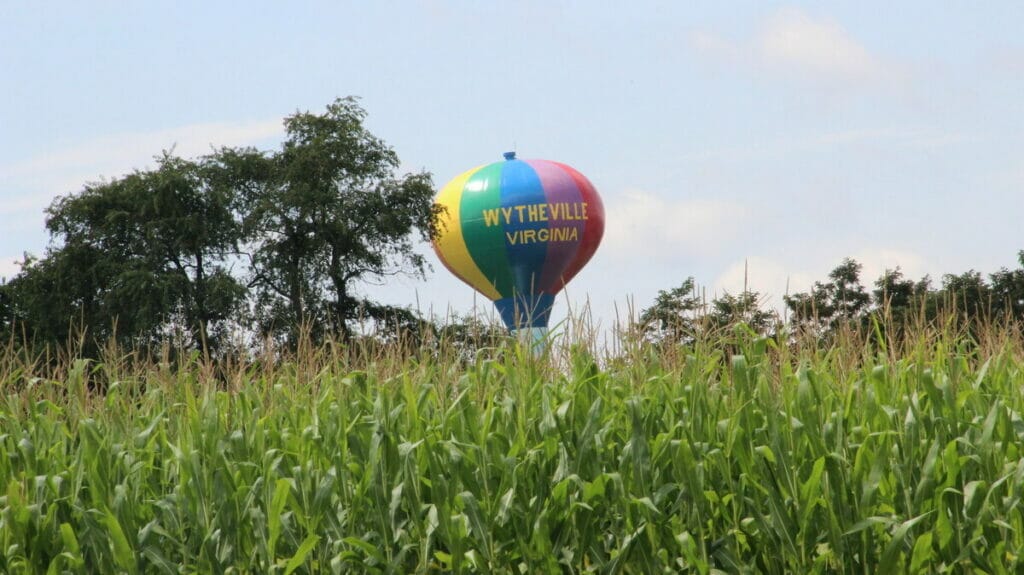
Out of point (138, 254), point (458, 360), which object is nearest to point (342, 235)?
point (138, 254)

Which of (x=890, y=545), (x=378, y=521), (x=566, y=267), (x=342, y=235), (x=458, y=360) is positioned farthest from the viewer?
(x=566, y=267)

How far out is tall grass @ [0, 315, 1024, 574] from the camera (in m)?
7.52

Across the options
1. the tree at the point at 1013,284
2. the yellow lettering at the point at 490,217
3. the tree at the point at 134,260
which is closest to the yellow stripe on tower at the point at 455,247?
the yellow lettering at the point at 490,217

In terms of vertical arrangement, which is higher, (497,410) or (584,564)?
(497,410)

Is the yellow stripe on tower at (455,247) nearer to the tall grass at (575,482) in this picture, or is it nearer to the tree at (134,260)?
the tree at (134,260)

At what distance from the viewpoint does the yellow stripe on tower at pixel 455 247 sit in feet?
176

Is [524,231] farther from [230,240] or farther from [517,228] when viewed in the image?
[230,240]

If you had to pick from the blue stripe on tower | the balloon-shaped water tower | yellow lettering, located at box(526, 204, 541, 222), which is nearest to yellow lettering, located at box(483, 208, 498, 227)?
the balloon-shaped water tower

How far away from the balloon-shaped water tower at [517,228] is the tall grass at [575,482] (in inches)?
1704

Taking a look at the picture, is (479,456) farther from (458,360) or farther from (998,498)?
(998,498)

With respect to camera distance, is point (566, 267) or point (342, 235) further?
point (566, 267)

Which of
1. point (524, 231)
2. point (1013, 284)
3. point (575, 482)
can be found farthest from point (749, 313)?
point (524, 231)

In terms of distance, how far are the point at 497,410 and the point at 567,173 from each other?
48.0 meters

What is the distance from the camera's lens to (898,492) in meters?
7.67
